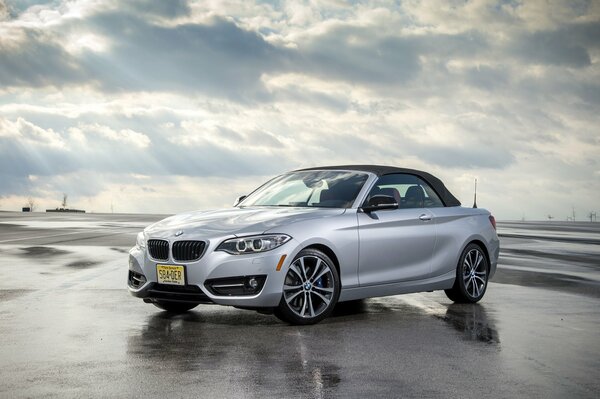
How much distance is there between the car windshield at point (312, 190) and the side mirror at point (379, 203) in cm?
22

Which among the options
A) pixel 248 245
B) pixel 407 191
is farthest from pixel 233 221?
pixel 407 191

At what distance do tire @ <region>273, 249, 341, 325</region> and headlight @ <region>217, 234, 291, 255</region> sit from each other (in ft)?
1.09

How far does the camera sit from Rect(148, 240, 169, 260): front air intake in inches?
334

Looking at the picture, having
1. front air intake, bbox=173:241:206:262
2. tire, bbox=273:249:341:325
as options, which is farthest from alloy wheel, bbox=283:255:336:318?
front air intake, bbox=173:241:206:262

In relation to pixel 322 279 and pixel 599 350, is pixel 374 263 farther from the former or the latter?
pixel 599 350

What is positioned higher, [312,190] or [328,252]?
[312,190]

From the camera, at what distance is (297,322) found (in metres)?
8.35

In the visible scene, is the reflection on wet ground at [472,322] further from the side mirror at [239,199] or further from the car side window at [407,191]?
the side mirror at [239,199]

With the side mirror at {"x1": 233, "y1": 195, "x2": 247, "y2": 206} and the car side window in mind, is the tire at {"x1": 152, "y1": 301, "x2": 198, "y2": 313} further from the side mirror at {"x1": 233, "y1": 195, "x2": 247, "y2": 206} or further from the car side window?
the car side window

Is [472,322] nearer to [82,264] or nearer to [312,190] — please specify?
[312,190]

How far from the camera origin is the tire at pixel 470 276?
10383 mm

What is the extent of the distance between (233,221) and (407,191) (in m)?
2.63

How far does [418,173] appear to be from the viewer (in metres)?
10.6

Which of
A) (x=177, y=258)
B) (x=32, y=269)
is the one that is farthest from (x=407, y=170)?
(x=32, y=269)
